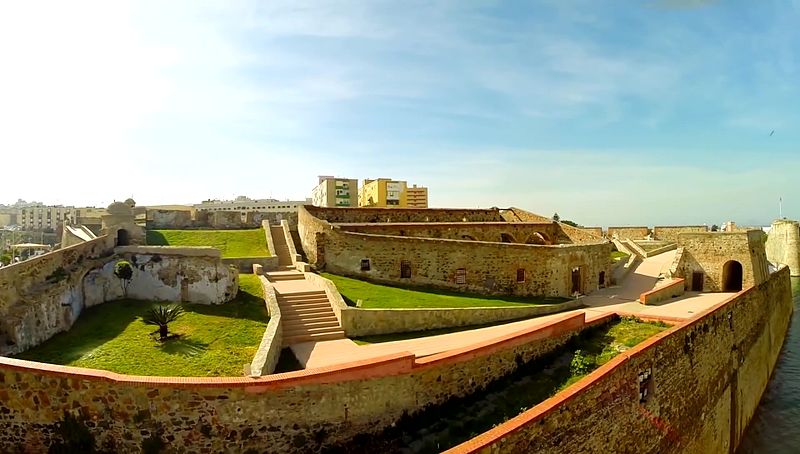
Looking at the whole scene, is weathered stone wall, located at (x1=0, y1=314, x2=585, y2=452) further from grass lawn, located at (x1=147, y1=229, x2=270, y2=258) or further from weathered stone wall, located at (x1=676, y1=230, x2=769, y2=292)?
weathered stone wall, located at (x1=676, y1=230, x2=769, y2=292)

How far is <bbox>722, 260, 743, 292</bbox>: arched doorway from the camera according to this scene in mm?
21875

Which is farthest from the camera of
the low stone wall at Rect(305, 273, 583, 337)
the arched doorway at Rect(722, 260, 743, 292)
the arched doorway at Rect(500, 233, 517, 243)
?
the arched doorway at Rect(500, 233, 517, 243)

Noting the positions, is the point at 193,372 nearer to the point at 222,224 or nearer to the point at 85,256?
the point at 85,256

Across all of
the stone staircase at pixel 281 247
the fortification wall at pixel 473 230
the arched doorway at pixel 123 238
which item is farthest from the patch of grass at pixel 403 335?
the arched doorway at pixel 123 238

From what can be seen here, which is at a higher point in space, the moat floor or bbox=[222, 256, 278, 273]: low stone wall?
bbox=[222, 256, 278, 273]: low stone wall

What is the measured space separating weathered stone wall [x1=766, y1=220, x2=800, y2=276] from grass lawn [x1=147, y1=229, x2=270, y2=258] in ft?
170

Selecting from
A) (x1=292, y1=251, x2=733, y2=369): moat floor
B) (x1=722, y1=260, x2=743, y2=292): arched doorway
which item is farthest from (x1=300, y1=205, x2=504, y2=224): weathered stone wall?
(x1=722, y1=260, x2=743, y2=292): arched doorway

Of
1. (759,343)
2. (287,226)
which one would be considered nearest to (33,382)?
(287,226)

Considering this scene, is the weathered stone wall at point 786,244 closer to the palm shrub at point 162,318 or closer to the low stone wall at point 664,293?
the low stone wall at point 664,293

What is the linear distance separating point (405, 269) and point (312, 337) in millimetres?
7040

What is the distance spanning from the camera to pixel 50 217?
10425cm

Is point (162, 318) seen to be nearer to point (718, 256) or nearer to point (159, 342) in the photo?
point (159, 342)

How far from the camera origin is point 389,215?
1051 inches

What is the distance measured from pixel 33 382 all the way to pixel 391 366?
227 inches
